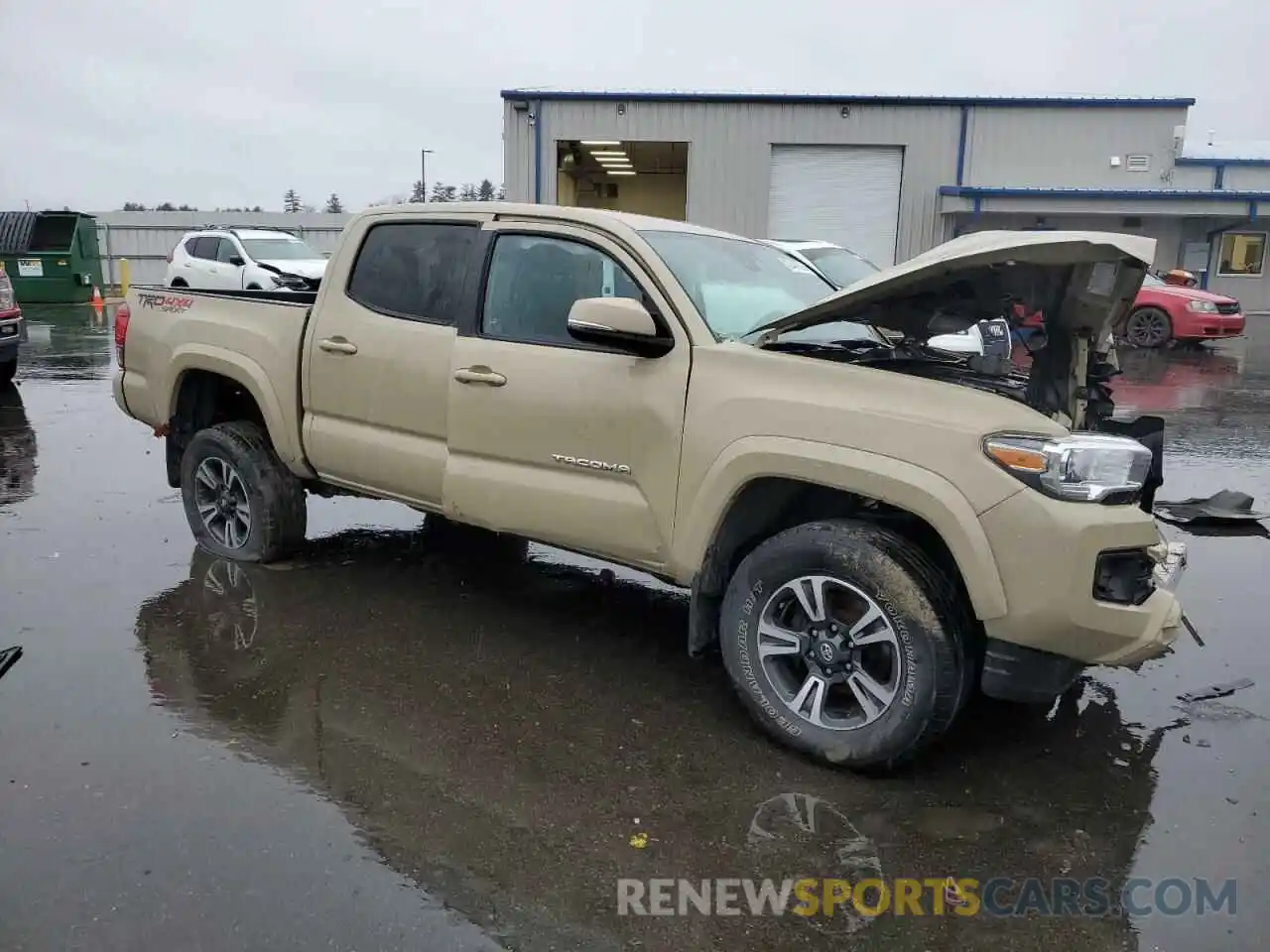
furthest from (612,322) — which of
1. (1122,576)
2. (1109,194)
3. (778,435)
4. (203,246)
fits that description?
(1109,194)

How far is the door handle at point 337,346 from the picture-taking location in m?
4.70

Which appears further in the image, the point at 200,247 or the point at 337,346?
the point at 200,247

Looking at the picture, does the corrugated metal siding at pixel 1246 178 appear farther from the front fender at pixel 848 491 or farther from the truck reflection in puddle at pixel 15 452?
the front fender at pixel 848 491

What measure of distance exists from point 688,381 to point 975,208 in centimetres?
2314

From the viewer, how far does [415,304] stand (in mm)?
4613

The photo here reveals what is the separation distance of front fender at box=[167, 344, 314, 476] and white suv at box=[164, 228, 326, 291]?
12983 mm

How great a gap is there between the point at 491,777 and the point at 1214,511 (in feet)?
18.0

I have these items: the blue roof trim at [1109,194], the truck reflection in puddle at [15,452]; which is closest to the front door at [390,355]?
the truck reflection in puddle at [15,452]

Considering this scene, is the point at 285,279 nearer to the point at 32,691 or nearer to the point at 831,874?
the point at 32,691

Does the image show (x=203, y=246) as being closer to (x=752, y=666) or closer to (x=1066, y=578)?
(x=752, y=666)

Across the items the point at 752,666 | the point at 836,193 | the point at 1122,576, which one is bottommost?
the point at 752,666

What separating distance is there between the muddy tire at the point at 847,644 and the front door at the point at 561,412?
1.59 feet

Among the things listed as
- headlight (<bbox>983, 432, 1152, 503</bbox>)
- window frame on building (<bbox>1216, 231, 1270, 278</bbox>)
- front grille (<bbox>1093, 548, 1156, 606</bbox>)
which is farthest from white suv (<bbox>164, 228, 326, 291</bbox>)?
window frame on building (<bbox>1216, 231, 1270, 278</bbox>)

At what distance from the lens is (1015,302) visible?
11.6ft
